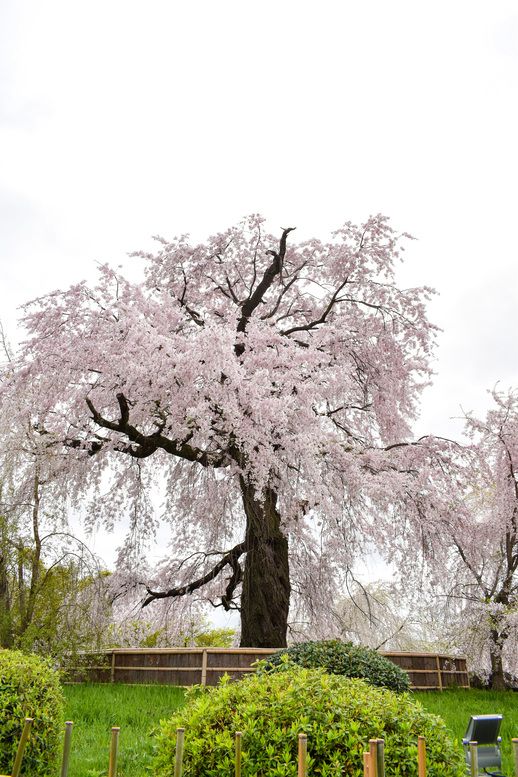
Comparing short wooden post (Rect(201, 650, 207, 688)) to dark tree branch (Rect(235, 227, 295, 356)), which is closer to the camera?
short wooden post (Rect(201, 650, 207, 688))

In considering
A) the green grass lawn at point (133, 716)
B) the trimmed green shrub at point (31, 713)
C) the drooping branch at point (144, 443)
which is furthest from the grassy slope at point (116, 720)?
the drooping branch at point (144, 443)

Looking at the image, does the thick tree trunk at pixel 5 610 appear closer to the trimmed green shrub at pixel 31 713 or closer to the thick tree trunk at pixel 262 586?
the trimmed green shrub at pixel 31 713

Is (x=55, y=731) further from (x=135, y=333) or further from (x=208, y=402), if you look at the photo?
(x=135, y=333)

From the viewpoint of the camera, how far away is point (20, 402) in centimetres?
1119

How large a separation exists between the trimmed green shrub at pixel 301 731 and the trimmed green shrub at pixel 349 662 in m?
2.36

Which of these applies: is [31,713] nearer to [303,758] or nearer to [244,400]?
[303,758]

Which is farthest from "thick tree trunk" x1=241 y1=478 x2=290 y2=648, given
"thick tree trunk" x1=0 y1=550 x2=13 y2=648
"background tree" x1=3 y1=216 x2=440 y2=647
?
"thick tree trunk" x1=0 y1=550 x2=13 y2=648

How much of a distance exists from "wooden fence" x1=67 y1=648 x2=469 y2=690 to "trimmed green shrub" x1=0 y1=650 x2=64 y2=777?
12.2 feet

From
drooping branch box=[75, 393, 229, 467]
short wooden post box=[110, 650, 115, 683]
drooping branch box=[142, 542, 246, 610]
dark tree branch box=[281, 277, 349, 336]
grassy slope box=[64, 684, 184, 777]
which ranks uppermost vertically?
dark tree branch box=[281, 277, 349, 336]

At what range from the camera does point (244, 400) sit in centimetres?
980

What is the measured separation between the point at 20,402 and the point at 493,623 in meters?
9.85

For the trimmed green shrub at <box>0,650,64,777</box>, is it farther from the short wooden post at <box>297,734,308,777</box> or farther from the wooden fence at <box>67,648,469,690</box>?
the wooden fence at <box>67,648,469,690</box>

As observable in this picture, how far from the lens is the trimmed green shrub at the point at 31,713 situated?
18.0 ft

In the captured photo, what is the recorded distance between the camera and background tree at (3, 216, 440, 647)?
9844 millimetres
